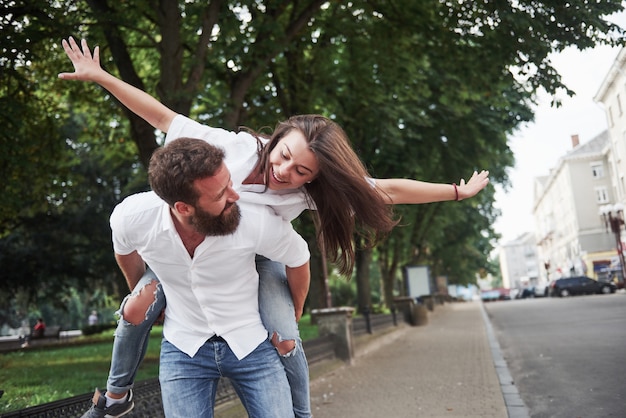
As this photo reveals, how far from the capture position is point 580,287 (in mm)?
48375

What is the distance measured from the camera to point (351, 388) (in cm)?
990

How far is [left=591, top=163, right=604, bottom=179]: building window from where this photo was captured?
66750 millimetres

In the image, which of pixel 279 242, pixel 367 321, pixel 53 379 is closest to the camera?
pixel 279 242

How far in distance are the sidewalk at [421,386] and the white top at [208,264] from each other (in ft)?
17.0

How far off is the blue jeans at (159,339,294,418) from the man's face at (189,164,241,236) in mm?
565

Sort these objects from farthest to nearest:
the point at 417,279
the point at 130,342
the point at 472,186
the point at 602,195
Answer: the point at 602,195 < the point at 417,279 < the point at 472,186 < the point at 130,342

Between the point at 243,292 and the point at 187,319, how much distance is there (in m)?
0.27

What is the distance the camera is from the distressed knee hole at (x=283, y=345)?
2939 millimetres

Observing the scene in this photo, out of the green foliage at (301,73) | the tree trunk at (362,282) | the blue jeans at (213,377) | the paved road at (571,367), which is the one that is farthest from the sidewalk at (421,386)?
the tree trunk at (362,282)

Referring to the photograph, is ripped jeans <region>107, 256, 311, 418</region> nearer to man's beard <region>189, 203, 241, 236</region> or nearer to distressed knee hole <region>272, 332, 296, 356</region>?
distressed knee hole <region>272, 332, 296, 356</region>

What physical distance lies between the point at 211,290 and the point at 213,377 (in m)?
0.42

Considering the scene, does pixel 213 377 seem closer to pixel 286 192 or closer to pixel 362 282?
pixel 286 192

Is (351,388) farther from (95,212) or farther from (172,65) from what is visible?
(95,212)

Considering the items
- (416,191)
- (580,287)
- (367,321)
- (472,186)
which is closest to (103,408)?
(416,191)
